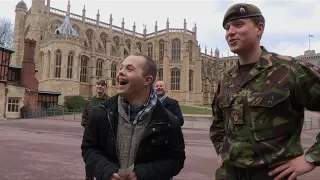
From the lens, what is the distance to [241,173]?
187cm

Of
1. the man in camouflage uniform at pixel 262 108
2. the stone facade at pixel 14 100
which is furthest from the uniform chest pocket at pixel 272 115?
the stone facade at pixel 14 100

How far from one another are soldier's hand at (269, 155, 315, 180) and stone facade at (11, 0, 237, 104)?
114 feet

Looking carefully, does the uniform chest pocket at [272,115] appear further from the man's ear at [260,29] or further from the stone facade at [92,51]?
the stone facade at [92,51]

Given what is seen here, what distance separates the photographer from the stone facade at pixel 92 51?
115 ft

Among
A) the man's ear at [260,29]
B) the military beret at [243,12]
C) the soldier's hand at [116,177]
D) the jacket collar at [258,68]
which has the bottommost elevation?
the soldier's hand at [116,177]

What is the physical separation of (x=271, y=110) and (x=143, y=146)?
3.22 feet

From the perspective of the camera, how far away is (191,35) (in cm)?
5159

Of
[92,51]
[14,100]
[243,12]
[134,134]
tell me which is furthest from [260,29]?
[92,51]

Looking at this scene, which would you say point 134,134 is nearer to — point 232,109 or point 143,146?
point 143,146

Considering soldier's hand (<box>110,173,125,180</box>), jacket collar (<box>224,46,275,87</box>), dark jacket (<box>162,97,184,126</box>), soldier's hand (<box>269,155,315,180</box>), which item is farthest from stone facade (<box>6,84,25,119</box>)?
soldier's hand (<box>269,155,315,180</box>)

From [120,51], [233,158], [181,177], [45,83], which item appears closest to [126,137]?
[233,158]

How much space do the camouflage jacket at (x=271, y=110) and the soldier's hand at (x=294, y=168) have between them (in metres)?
0.05

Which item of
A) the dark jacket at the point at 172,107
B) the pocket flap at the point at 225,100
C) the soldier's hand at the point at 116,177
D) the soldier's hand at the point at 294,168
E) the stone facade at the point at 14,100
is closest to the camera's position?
the soldier's hand at the point at 294,168

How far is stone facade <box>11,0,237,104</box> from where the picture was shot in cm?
3519
